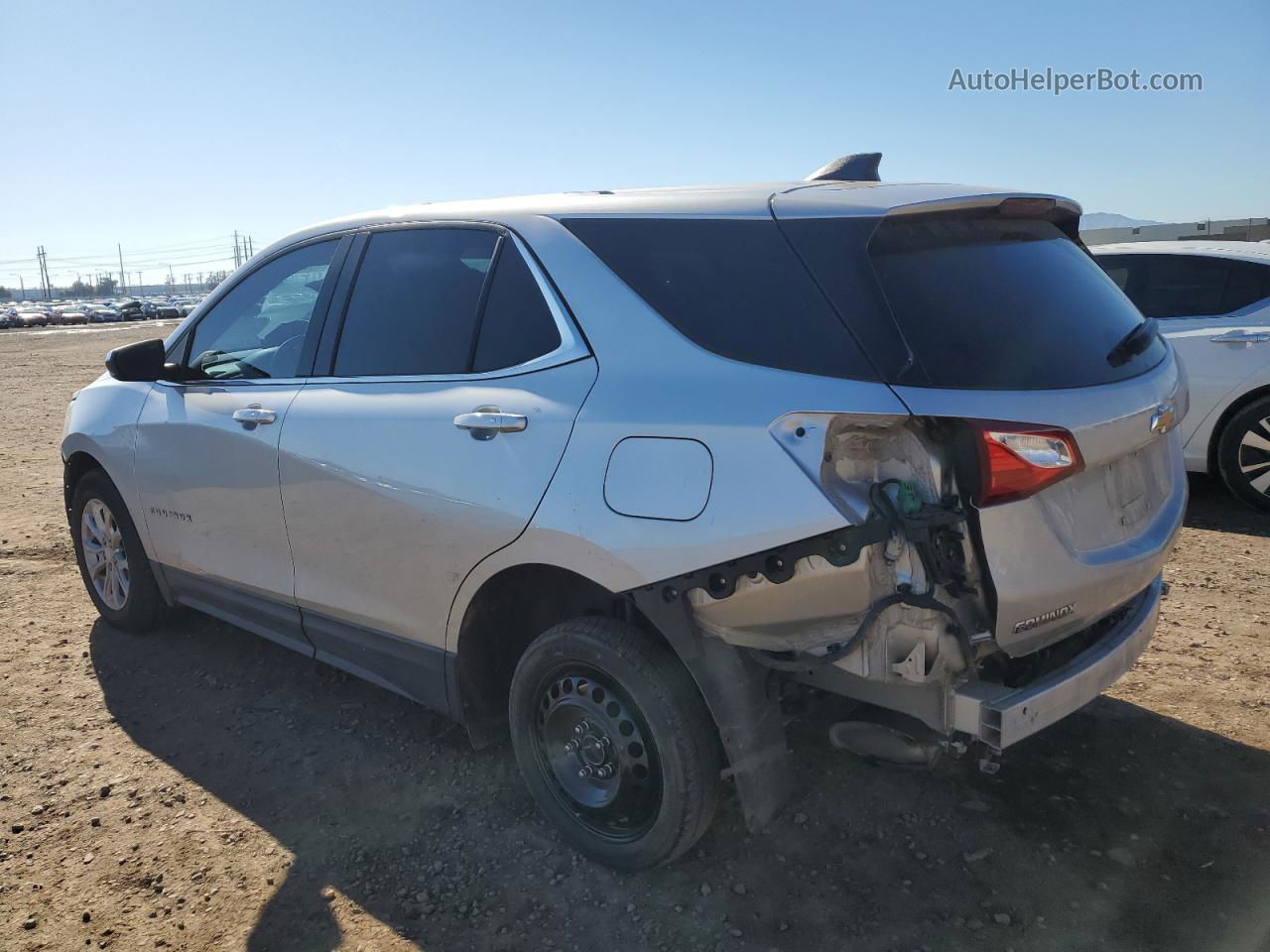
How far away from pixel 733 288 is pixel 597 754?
4.57ft

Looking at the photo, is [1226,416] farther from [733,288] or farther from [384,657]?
[384,657]

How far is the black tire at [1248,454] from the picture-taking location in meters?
6.03

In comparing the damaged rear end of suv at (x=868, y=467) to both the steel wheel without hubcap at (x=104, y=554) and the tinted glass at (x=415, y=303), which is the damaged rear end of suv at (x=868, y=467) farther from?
the steel wheel without hubcap at (x=104, y=554)

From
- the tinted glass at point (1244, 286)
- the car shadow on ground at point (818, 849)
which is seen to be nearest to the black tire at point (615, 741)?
the car shadow on ground at point (818, 849)

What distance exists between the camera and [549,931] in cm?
263

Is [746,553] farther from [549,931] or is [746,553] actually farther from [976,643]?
[549,931]

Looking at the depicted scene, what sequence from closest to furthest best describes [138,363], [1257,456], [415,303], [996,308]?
[996,308] < [415,303] < [138,363] < [1257,456]

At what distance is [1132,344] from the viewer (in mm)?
2805

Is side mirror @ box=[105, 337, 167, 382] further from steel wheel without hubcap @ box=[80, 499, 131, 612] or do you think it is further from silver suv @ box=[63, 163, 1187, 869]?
silver suv @ box=[63, 163, 1187, 869]

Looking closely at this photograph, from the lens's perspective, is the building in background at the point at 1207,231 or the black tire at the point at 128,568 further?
the building in background at the point at 1207,231

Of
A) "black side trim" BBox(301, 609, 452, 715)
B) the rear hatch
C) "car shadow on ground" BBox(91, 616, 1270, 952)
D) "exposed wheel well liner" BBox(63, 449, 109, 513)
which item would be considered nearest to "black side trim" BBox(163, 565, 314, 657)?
"black side trim" BBox(301, 609, 452, 715)

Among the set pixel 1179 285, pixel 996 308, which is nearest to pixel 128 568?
pixel 996 308

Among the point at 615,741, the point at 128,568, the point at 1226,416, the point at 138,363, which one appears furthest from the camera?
the point at 1226,416

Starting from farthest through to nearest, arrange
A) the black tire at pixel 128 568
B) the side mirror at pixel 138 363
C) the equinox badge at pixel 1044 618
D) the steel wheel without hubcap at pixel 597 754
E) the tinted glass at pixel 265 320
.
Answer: the black tire at pixel 128 568 → the side mirror at pixel 138 363 → the tinted glass at pixel 265 320 → the steel wheel without hubcap at pixel 597 754 → the equinox badge at pixel 1044 618
